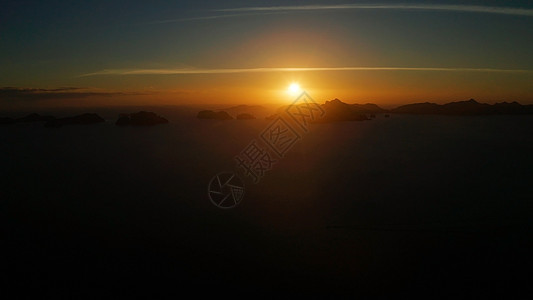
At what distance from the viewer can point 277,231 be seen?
10.1 metres

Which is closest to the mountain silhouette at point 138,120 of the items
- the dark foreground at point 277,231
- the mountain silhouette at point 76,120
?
the mountain silhouette at point 76,120

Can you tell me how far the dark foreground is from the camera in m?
7.10

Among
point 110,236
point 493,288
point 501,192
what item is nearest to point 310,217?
point 493,288

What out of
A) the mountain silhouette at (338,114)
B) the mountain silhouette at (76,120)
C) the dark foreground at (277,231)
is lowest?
the dark foreground at (277,231)

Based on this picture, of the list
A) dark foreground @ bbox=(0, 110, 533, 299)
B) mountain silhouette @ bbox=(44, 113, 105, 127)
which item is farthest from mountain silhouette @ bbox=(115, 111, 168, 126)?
dark foreground @ bbox=(0, 110, 533, 299)

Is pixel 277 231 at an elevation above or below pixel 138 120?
below

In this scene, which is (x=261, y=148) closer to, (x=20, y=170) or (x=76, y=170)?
(x=76, y=170)

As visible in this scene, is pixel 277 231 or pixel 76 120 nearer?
pixel 277 231

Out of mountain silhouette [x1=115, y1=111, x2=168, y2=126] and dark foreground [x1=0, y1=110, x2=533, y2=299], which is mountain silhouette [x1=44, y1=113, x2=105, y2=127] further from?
dark foreground [x1=0, y1=110, x2=533, y2=299]

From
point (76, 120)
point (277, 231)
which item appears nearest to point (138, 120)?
point (76, 120)

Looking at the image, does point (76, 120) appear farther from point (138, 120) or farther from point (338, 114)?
point (338, 114)

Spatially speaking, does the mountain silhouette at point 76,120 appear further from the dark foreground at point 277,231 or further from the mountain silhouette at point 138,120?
the dark foreground at point 277,231

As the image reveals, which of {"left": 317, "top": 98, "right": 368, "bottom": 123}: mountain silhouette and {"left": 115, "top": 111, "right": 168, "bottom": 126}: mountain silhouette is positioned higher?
{"left": 317, "top": 98, "right": 368, "bottom": 123}: mountain silhouette

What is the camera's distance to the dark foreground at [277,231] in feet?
23.3
